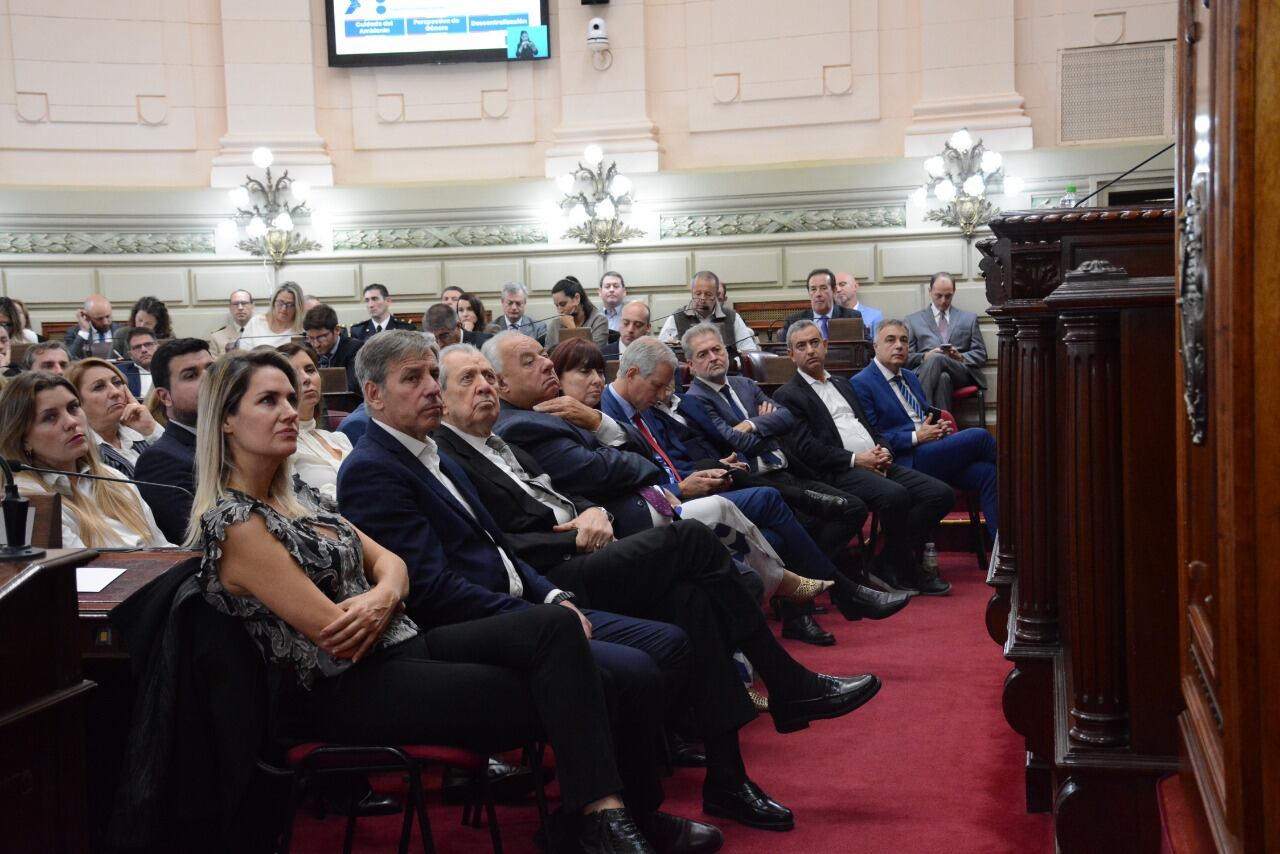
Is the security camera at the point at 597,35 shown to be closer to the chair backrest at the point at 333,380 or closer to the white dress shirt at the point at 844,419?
the chair backrest at the point at 333,380

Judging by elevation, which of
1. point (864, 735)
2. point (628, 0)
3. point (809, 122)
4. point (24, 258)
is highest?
point (628, 0)

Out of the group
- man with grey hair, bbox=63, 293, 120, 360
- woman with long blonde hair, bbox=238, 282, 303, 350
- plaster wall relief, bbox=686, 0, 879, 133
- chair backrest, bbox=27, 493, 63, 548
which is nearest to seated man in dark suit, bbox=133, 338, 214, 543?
chair backrest, bbox=27, 493, 63, 548

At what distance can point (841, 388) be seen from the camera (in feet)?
19.3

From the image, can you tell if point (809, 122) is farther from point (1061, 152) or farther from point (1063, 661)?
point (1063, 661)

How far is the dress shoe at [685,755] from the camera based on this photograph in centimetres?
339

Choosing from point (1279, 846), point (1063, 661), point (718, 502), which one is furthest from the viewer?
point (718, 502)

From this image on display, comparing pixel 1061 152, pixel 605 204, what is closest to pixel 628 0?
pixel 605 204

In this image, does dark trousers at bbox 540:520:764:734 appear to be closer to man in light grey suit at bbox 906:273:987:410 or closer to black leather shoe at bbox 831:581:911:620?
black leather shoe at bbox 831:581:911:620

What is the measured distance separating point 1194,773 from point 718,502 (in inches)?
108

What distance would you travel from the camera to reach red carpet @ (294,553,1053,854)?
9.23 feet

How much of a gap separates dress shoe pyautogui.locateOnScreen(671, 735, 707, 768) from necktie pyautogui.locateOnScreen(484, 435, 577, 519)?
66 centimetres

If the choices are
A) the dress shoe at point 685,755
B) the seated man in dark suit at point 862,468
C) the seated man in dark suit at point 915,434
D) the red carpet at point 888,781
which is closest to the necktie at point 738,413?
the seated man in dark suit at point 862,468

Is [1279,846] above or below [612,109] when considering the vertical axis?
below

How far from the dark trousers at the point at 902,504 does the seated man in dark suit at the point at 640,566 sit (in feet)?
7.19
